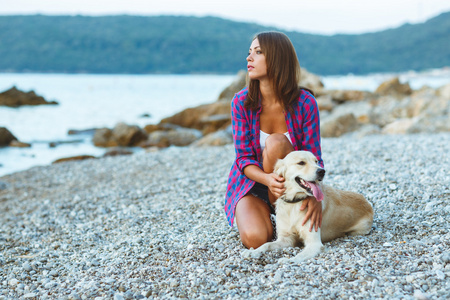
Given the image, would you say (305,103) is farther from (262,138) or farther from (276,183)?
(276,183)

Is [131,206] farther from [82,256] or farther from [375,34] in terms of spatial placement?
[375,34]

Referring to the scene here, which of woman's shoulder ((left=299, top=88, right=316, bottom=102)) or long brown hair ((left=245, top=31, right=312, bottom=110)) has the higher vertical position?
long brown hair ((left=245, top=31, right=312, bottom=110))

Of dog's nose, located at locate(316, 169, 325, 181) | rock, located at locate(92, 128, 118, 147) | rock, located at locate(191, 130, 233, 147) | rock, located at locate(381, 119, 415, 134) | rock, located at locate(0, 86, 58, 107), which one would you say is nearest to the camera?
dog's nose, located at locate(316, 169, 325, 181)

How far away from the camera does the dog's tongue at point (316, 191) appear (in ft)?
12.6

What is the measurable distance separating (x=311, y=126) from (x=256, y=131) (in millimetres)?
564

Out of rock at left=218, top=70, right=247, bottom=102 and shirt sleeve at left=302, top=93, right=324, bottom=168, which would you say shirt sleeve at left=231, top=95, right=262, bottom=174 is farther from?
rock at left=218, top=70, right=247, bottom=102

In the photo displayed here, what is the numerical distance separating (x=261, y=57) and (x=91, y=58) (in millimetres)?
105553

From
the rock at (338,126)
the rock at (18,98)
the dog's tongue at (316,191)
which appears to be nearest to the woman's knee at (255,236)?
the dog's tongue at (316,191)

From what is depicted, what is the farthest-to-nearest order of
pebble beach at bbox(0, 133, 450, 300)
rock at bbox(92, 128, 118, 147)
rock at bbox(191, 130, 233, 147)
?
rock at bbox(92, 128, 118, 147)
rock at bbox(191, 130, 233, 147)
pebble beach at bbox(0, 133, 450, 300)

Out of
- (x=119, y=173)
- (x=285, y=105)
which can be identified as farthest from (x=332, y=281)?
(x=119, y=173)

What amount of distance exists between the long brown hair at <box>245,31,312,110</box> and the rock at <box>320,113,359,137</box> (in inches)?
424

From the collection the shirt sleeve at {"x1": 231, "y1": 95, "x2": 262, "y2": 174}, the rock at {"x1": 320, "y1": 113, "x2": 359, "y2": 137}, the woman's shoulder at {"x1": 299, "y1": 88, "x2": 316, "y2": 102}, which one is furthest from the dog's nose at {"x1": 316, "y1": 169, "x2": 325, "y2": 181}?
the rock at {"x1": 320, "y1": 113, "x2": 359, "y2": 137}

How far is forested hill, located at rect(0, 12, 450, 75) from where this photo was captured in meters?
94.5

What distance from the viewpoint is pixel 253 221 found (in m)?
4.41
